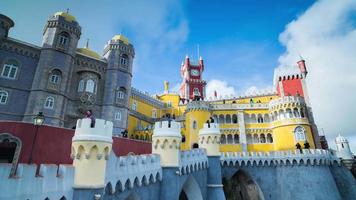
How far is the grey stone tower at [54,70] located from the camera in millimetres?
21241

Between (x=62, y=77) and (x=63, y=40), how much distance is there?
4.81m

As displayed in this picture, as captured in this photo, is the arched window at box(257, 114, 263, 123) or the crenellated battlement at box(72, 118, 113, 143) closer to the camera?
the crenellated battlement at box(72, 118, 113, 143)

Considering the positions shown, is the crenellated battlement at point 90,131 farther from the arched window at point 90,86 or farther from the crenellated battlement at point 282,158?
the crenellated battlement at point 282,158

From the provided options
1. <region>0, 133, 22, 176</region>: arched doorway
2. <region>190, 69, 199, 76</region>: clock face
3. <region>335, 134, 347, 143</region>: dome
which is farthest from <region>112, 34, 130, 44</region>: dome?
<region>335, 134, 347, 143</region>: dome

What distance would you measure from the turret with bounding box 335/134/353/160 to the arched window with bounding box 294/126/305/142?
551 cm

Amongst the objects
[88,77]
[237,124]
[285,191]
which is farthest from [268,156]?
[88,77]

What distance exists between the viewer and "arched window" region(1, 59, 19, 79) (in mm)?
20719

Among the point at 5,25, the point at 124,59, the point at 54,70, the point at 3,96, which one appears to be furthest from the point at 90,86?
the point at 5,25

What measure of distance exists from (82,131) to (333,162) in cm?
3369

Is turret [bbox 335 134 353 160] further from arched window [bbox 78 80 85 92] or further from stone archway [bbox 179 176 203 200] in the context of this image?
arched window [bbox 78 80 85 92]

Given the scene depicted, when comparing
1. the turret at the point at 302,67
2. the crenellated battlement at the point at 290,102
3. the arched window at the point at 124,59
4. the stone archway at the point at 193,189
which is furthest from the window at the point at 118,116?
the turret at the point at 302,67

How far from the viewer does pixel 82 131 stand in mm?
6746

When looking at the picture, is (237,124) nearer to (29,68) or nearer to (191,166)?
(191,166)

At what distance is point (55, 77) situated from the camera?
74.5 feet
